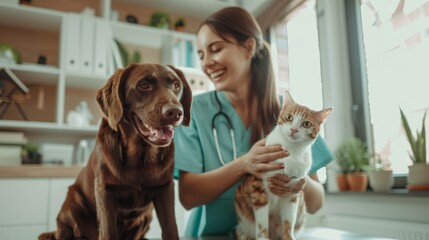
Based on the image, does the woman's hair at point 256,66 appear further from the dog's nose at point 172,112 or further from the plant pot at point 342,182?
the plant pot at point 342,182

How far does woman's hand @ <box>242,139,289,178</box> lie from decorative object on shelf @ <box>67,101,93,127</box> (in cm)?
195

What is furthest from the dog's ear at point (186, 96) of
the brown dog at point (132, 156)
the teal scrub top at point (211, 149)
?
the teal scrub top at point (211, 149)

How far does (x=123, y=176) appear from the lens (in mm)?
583

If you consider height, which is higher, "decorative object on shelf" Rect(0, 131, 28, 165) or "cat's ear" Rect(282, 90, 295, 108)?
"cat's ear" Rect(282, 90, 295, 108)

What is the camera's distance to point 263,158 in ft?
2.15

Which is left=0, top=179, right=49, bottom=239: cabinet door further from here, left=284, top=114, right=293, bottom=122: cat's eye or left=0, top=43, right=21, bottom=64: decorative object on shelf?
left=284, top=114, right=293, bottom=122: cat's eye

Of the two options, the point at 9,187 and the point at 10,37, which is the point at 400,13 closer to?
the point at 9,187

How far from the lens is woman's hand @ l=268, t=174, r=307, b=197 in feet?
2.08

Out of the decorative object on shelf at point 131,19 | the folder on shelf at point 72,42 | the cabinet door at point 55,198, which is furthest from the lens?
the decorative object on shelf at point 131,19

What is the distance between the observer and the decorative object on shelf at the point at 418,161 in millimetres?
1437

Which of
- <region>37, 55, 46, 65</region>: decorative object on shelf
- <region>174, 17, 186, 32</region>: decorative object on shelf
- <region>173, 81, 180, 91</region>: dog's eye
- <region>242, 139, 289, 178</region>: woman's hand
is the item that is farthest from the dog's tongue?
<region>174, 17, 186, 32</region>: decorative object on shelf

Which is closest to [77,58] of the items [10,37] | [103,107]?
[10,37]

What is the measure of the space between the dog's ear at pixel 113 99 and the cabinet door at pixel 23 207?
1.63 m

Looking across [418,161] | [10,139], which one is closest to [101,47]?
[10,139]
